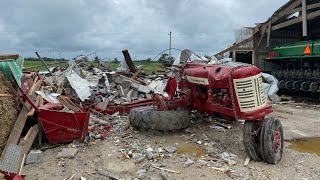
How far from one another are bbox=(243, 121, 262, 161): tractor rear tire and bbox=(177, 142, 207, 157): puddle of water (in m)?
0.94

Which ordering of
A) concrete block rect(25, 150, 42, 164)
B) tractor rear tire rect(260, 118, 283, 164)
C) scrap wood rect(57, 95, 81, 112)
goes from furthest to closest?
scrap wood rect(57, 95, 81, 112)
concrete block rect(25, 150, 42, 164)
tractor rear tire rect(260, 118, 283, 164)

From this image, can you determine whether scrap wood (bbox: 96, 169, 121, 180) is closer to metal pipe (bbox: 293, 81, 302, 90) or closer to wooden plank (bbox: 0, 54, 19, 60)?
wooden plank (bbox: 0, 54, 19, 60)

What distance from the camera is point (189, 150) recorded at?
268 inches

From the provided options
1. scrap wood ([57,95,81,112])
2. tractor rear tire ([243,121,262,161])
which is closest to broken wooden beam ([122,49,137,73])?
scrap wood ([57,95,81,112])

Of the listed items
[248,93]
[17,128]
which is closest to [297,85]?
[248,93]

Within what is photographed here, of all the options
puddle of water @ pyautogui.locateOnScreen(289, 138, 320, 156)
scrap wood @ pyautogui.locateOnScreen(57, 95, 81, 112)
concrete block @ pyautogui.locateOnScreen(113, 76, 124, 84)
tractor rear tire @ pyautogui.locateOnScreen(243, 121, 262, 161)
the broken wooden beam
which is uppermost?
the broken wooden beam

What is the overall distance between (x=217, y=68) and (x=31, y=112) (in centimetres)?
357

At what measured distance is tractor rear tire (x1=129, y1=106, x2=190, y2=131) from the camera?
24.7ft

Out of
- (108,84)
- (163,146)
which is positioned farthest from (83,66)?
(163,146)

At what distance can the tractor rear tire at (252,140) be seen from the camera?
591 centimetres

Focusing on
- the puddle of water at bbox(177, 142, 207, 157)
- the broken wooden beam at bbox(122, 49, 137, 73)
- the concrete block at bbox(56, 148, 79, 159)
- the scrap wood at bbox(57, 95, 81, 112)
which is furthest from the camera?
the broken wooden beam at bbox(122, 49, 137, 73)

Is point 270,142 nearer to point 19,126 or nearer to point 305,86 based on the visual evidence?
point 19,126

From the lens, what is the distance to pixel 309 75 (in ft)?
49.6

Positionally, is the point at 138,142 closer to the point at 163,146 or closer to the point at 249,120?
the point at 163,146
